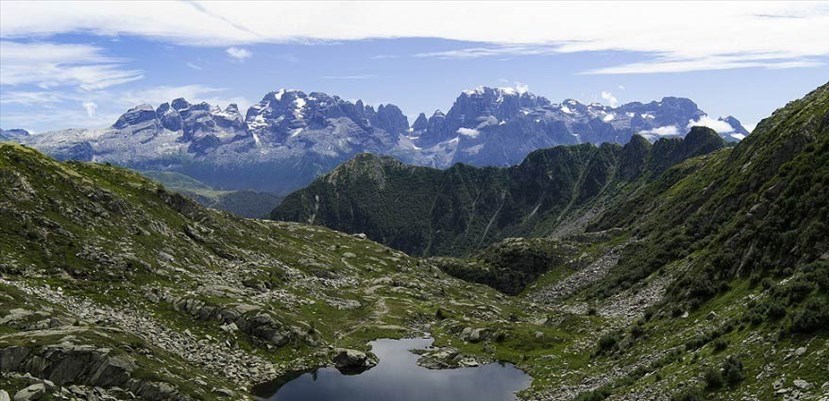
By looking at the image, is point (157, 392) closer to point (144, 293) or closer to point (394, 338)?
point (144, 293)

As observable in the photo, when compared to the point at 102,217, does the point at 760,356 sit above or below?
above

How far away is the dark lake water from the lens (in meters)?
72.3

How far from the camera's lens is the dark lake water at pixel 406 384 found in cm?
7231

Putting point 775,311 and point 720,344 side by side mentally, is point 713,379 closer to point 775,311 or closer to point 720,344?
point 720,344

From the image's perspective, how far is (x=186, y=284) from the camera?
89.6 metres

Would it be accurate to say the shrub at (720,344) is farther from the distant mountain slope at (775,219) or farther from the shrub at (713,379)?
the distant mountain slope at (775,219)

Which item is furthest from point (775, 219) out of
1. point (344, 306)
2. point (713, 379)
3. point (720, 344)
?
point (344, 306)

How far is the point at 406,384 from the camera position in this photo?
7825 cm

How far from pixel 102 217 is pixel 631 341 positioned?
86.8 meters

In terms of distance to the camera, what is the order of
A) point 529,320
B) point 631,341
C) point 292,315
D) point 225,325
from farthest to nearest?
1. point 529,320
2. point 292,315
3. point 225,325
4. point 631,341

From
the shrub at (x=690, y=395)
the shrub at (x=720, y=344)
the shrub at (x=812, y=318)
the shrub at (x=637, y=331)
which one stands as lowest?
the shrub at (x=637, y=331)

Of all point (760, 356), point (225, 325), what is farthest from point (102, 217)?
point (760, 356)

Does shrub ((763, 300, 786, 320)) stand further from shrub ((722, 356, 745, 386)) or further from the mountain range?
shrub ((722, 356, 745, 386))

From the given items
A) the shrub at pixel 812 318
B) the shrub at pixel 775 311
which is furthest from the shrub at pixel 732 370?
the shrub at pixel 775 311
